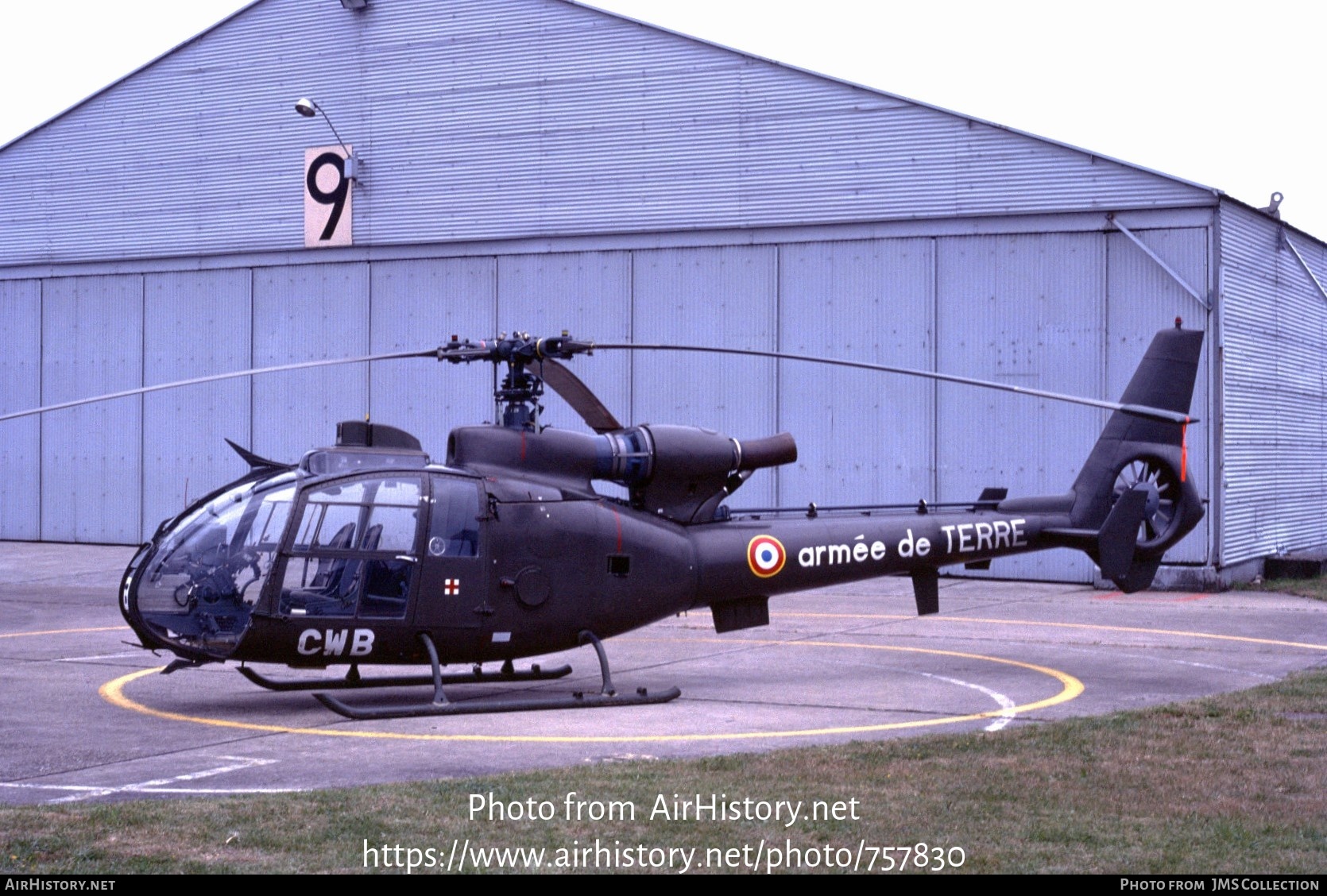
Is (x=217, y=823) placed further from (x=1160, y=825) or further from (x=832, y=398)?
(x=832, y=398)

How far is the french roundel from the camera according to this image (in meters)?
13.8

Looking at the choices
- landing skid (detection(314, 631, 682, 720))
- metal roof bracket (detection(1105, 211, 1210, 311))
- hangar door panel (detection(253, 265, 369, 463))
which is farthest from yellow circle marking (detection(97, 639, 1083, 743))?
hangar door panel (detection(253, 265, 369, 463))

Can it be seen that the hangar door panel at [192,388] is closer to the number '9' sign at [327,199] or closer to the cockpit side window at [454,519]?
the number '9' sign at [327,199]

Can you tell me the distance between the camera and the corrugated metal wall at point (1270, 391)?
24.2 m

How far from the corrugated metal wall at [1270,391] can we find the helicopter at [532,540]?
9906mm

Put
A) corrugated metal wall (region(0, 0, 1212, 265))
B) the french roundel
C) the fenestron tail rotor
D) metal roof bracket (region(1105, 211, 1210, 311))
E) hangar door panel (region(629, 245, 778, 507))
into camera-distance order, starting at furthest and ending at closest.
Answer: hangar door panel (region(629, 245, 778, 507)), corrugated metal wall (region(0, 0, 1212, 265)), metal roof bracket (region(1105, 211, 1210, 311)), the fenestron tail rotor, the french roundel

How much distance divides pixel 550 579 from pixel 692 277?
50.2ft

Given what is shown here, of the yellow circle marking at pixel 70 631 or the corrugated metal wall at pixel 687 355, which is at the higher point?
the corrugated metal wall at pixel 687 355

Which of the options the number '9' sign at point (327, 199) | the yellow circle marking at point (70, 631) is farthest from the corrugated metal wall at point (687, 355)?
the yellow circle marking at point (70, 631)

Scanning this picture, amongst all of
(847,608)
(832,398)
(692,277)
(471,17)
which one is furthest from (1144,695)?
(471,17)

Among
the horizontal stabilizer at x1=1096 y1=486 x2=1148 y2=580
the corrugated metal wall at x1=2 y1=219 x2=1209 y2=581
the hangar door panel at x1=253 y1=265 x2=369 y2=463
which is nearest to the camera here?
the horizontal stabilizer at x1=1096 y1=486 x2=1148 y2=580

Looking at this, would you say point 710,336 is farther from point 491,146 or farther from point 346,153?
point 346,153

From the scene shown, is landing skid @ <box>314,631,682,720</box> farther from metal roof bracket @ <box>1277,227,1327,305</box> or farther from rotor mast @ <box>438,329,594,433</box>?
metal roof bracket @ <box>1277,227,1327,305</box>

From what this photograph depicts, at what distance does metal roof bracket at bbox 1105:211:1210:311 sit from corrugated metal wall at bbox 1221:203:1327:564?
51 cm
